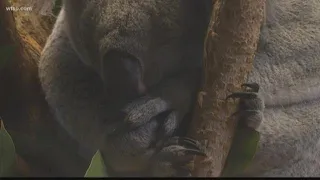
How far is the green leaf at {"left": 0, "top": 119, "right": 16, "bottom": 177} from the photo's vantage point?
1.34m

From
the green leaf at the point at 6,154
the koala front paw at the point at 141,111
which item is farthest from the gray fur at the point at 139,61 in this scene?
the green leaf at the point at 6,154

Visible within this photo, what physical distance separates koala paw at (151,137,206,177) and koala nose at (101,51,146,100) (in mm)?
139

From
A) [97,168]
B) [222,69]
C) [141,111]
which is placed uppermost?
[222,69]

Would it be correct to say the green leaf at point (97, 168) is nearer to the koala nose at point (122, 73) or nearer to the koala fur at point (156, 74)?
the koala fur at point (156, 74)

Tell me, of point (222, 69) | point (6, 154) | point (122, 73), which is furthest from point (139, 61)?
point (6, 154)

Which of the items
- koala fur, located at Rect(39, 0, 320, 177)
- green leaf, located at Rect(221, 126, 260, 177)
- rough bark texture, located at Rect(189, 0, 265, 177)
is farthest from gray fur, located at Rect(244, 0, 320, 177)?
rough bark texture, located at Rect(189, 0, 265, 177)

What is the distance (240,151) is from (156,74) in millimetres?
262

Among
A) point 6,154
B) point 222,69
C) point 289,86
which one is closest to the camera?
point 222,69

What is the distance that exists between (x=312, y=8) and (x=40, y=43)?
0.82m

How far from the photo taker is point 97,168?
1.29 metres

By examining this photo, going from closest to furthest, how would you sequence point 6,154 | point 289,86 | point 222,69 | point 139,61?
point 222,69, point 139,61, point 6,154, point 289,86

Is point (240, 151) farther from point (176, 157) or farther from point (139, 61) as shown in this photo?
point (139, 61)

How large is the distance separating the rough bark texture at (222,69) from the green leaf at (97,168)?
0.73ft

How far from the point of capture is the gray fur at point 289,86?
58.2 inches
